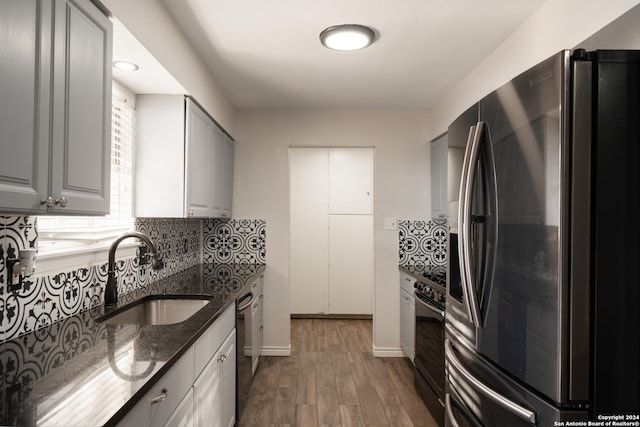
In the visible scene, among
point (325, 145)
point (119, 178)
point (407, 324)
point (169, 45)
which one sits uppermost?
point (169, 45)

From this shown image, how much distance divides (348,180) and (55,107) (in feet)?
13.7

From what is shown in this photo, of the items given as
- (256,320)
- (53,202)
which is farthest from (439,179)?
(53,202)

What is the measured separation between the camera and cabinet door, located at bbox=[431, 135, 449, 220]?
3387 millimetres

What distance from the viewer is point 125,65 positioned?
195cm

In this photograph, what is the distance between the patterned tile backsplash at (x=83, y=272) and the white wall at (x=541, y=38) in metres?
2.34

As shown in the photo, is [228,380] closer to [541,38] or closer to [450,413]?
[450,413]

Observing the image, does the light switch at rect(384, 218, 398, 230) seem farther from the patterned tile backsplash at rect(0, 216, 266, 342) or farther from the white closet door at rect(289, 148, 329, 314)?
the white closet door at rect(289, 148, 329, 314)

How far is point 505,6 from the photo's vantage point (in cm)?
194

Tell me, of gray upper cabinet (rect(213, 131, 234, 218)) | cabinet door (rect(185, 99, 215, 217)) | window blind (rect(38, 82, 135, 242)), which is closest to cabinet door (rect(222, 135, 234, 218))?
gray upper cabinet (rect(213, 131, 234, 218))

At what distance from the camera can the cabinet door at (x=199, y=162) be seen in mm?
2465

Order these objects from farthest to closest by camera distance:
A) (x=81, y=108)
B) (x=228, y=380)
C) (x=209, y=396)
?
(x=228, y=380) < (x=209, y=396) < (x=81, y=108)

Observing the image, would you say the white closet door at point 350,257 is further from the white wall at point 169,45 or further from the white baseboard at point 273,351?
the white wall at point 169,45

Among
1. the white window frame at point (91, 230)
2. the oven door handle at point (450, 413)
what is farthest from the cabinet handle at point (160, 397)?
the oven door handle at point (450, 413)

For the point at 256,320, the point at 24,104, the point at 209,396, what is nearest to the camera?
the point at 24,104
